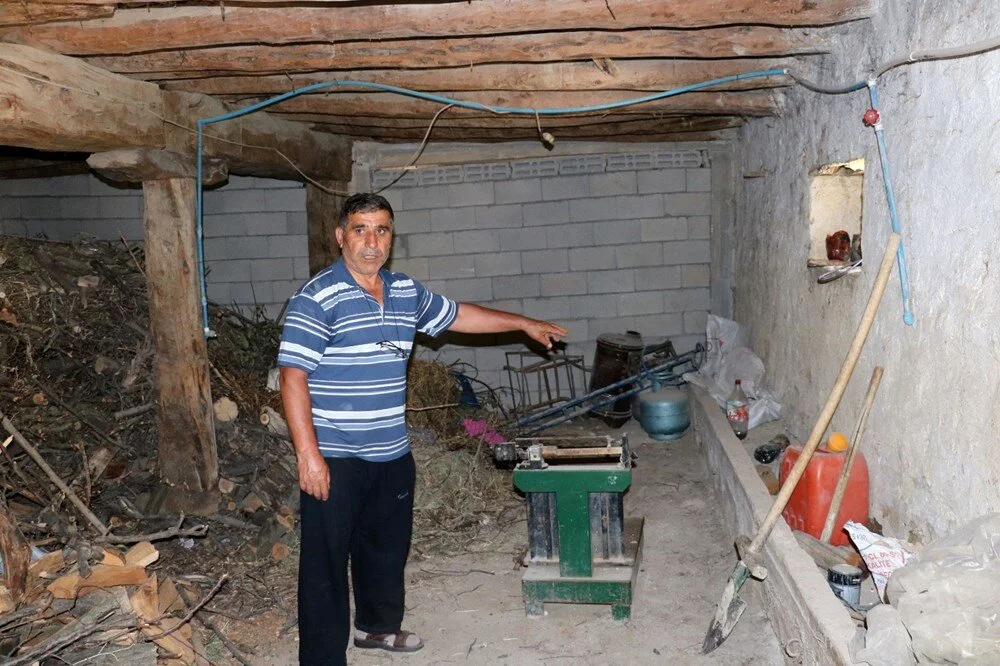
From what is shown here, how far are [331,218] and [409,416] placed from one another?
1.99m

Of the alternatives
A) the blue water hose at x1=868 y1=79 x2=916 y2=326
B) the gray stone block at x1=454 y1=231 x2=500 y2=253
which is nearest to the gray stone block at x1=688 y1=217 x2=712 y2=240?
the gray stone block at x1=454 y1=231 x2=500 y2=253

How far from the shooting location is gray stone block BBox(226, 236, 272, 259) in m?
8.09

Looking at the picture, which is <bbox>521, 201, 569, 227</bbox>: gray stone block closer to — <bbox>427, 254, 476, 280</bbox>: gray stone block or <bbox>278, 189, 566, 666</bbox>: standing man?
<bbox>427, 254, 476, 280</bbox>: gray stone block

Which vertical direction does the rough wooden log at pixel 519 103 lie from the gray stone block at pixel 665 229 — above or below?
above

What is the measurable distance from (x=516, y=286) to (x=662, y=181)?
5.92ft

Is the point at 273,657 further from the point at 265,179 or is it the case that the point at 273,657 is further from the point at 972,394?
the point at 265,179

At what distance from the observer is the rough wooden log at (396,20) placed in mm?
3555

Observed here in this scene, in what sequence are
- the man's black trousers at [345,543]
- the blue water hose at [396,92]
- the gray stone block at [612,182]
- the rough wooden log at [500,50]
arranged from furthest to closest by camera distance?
the gray stone block at [612,182], the blue water hose at [396,92], the rough wooden log at [500,50], the man's black trousers at [345,543]

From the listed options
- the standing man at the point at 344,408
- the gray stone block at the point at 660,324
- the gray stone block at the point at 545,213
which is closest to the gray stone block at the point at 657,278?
the gray stone block at the point at 660,324

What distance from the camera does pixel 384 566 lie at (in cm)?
364

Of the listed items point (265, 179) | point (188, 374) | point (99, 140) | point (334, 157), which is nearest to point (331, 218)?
point (334, 157)

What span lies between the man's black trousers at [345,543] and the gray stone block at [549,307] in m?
4.82

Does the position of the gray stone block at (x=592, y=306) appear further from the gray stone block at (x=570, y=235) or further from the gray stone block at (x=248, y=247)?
the gray stone block at (x=248, y=247)

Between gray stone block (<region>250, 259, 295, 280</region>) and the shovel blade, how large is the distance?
572cm
